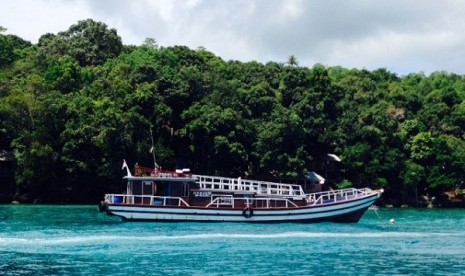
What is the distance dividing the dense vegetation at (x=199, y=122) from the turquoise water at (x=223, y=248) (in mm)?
20901

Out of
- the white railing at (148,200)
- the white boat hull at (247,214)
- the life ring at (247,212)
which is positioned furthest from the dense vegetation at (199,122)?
the life ring at (247,212)

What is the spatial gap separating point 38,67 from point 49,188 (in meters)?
18.2

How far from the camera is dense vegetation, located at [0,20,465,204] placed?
7406cm

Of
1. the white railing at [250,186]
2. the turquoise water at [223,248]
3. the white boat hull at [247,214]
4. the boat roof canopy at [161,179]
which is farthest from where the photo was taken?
the white railing at [250,186]

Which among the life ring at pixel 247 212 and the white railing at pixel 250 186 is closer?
the life ring at pixel 247 212

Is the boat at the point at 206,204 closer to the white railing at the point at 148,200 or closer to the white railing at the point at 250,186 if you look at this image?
the white railing at the point at 148,200

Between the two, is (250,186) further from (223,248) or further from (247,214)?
(223,248)

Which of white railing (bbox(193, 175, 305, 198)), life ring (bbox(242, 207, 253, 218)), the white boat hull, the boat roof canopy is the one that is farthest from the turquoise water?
white railing (bbox(193, 175, 305, 198))

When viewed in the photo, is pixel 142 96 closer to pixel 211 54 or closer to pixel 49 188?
pixel 49 188

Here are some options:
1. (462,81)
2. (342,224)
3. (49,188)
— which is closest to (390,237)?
(342,224)

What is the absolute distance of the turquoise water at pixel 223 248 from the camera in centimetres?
3038

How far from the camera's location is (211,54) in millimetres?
105750

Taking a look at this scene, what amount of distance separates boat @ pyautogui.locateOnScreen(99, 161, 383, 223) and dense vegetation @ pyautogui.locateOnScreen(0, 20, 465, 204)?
21.6 metres

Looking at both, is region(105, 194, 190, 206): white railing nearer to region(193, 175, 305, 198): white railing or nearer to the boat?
the boat
